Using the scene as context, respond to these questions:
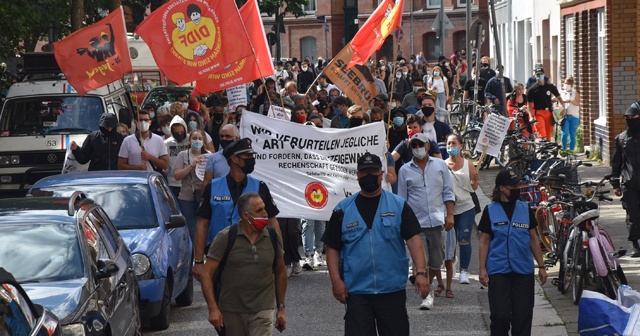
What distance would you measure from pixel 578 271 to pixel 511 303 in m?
2.61

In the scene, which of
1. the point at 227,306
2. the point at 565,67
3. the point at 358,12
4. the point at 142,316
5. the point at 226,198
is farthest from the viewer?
the point at 358,12

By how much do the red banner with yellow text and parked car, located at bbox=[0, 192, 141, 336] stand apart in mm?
7616

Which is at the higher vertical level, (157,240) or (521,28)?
(521,28)

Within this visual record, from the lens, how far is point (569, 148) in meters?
26.2

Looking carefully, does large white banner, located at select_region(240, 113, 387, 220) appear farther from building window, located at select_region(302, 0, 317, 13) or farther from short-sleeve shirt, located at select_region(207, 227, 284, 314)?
building window, located at select_region(302, 0, 317, 13)

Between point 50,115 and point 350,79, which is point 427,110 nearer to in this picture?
point 350,79

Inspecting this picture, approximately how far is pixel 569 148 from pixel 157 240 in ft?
52.6

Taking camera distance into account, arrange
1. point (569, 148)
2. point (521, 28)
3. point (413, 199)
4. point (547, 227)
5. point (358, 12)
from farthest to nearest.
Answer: point (358, 12) < point (521, 28) < point (569, 148) < point (547, 227) < point (413, 199)

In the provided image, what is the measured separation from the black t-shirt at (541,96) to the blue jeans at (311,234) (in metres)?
12.2

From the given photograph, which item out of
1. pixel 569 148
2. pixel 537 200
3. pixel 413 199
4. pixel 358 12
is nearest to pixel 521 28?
pixel 569 148

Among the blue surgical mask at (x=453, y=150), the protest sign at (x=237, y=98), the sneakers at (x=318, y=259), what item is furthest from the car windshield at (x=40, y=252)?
the protest sign at (x=237, y=98)

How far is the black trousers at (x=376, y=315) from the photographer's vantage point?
834 cm

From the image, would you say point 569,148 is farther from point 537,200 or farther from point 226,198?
point 226,198

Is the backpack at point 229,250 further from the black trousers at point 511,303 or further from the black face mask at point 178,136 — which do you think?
the black face mask at point 178,136
